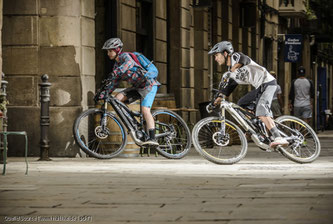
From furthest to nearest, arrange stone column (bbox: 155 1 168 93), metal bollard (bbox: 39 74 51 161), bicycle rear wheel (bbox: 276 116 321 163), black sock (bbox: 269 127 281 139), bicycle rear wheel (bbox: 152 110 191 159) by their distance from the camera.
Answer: stone column (bbox: 155 1 168 93)
metal bollard (bbox: 39 74 51 161)
bicycle rear wheel (bbox: 152 110 191 159)
bicycle rear wheel (bbox: 276 116 321 163)
black sock (bbox: 269 127 281 139)

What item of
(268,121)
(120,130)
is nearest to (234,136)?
(268,121)

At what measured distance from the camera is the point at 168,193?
7918 millimetres

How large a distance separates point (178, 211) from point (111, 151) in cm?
695

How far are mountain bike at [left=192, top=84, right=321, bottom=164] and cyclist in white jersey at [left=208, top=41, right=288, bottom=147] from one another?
13cm

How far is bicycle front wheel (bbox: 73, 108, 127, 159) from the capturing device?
12516mm

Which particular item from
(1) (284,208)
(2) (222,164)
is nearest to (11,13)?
(2) (222,164)

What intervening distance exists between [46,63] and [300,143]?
437cm

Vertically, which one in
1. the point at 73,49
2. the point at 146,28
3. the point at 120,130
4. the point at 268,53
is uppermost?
the point at 146,28

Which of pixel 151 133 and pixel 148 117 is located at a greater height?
pixel 148 117

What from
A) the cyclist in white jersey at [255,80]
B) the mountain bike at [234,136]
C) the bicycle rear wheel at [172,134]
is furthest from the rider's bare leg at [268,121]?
the bicycle rear wheel at [172,134]

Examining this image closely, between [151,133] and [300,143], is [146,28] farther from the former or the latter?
[300,143]

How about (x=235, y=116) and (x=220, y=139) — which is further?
(x=235, y=116)

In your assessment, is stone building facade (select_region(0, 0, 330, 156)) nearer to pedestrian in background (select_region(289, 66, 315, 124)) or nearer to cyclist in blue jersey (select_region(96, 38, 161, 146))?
cyclist in blue jersey (select_region(96, 38, 161, 146))

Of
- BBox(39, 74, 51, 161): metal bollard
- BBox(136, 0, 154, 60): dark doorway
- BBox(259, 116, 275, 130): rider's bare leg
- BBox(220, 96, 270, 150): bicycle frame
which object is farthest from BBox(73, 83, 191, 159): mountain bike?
BBox(136, 0, 154, 60): dark doorway
